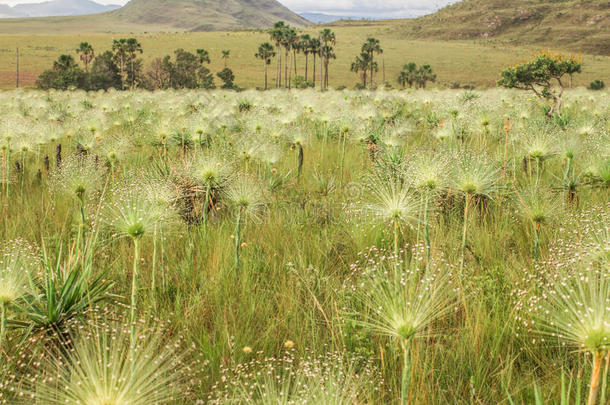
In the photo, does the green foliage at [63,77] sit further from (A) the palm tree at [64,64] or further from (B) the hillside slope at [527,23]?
(B) the hillside slope at [527,23]

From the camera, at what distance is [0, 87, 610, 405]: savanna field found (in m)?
2.01

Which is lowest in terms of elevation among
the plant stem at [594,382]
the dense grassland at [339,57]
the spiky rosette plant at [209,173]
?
the plant stem at [594,382]

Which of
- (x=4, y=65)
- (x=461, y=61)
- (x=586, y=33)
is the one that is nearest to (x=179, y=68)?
(x=4, y=65)

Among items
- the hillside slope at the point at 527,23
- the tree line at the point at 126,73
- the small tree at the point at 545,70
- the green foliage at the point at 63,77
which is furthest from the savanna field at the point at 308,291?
the hillside slope at the point at 527,23

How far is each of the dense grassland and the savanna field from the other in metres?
66.9

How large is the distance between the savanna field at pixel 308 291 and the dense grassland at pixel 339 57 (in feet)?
220

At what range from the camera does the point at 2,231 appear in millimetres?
4469

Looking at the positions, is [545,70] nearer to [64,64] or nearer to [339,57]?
[64,64]

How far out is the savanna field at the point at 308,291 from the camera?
2.01 meters

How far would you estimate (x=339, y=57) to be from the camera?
10462 cm

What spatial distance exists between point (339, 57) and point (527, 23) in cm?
7780

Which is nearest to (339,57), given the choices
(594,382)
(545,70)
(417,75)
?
(417,75)

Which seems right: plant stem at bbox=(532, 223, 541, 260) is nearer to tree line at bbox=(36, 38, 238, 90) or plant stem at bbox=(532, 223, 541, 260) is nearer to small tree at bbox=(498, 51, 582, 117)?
small tree at bbox=(498, 51, 582, 117)

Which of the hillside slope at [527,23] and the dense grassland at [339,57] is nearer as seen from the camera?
the dense grassland at [339,57]
